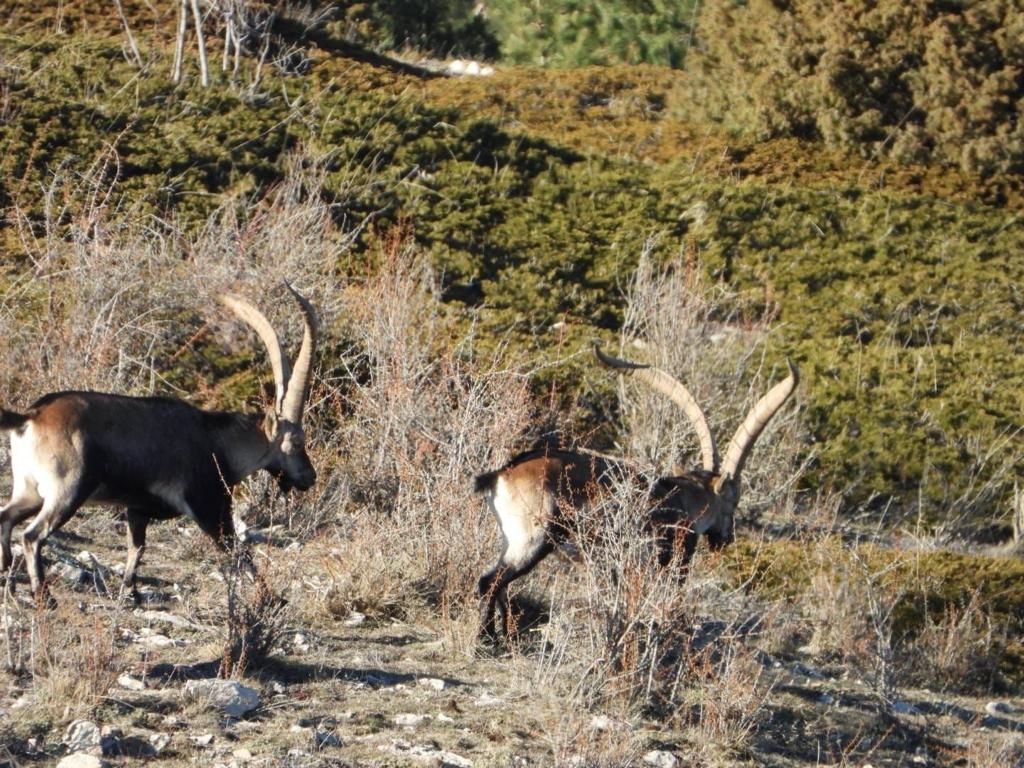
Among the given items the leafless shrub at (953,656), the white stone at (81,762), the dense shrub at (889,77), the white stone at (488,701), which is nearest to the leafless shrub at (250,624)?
the white stone at (488,701)

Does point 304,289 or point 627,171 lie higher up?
point 627,171

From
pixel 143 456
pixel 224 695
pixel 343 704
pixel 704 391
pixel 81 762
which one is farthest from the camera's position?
pixel 704 391

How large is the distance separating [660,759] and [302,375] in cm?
344

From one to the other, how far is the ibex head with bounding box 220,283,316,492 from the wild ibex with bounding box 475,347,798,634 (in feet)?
4.88

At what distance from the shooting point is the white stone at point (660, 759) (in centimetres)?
698

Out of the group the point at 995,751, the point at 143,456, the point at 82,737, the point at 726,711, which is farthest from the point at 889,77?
the point at 82,737

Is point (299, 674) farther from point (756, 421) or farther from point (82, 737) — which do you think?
point (756, 421)

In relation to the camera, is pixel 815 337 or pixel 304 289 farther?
pixel 815 337

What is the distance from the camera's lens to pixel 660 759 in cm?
704

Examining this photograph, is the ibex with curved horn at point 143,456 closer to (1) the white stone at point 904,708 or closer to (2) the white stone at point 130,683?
(2) the white stone at point 130,683

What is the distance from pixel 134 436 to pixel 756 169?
14.3 metres

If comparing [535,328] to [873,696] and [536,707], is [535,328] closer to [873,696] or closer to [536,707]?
[873,696]

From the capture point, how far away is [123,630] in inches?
302

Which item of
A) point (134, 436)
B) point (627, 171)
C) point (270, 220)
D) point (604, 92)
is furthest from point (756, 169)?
point (134, 436)
